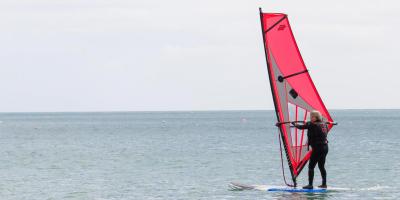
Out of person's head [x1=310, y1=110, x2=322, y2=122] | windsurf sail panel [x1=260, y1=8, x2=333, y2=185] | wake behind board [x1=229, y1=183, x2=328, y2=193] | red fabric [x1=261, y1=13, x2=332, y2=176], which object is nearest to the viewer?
person's head [x1=310, y1=110, x2=322, y2=122]

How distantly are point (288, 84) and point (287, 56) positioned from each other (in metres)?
0.75

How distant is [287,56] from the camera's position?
761 inches

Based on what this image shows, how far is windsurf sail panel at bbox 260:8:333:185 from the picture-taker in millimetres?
19188

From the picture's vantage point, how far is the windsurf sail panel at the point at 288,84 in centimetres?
1919

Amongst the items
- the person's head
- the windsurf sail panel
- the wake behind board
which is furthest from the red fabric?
the wake behind board

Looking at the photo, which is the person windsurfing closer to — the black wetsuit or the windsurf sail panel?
the black wetsuit

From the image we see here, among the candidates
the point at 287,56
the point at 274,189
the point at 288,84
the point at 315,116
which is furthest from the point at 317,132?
the point at 274,189

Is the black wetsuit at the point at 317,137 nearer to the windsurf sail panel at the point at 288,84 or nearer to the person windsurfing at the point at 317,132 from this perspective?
the person windsurfing at the point at 317,132

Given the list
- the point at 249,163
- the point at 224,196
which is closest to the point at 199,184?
the point at 224,196

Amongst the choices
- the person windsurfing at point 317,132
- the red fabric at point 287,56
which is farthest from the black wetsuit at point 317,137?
the red fabric at point 287,56

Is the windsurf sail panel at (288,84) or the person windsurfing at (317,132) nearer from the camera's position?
the person windsurfing at (317,132)

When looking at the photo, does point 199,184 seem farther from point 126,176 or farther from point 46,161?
point 46,161

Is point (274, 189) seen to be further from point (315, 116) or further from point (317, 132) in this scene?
point (315, 116)

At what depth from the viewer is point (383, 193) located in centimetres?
2195
